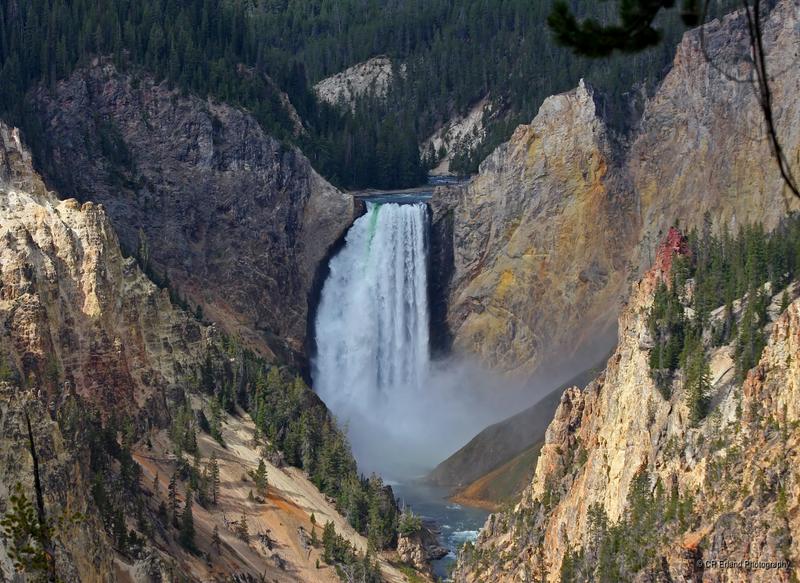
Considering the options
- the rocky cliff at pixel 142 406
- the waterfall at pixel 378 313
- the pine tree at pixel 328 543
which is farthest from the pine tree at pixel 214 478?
the waterfall at pixel 378 313

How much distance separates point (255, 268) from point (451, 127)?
185 feet

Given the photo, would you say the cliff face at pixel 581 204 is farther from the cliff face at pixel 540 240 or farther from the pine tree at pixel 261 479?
the pine tree at pixel 261 479

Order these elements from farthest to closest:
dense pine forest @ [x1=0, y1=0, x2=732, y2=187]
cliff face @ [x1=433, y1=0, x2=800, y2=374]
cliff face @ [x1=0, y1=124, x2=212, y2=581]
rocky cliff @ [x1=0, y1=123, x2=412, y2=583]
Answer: dense pine forest @ [x1=0, y1=0, x2=732, y2=187] < cliff face @ [x1=433, y1=0, x2=800, y2=374] < cliff face @ [x1=0, y1=124, x2=212, y2=581] < rocky cliff @ [x1=0, y1=123, x2=412, y2=583]

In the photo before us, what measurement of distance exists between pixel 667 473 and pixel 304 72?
9793cm

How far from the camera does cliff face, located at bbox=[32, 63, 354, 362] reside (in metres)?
127

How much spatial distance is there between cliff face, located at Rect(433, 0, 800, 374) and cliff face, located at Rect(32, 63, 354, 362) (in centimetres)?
1570

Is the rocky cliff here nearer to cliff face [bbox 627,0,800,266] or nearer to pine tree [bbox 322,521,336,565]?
pine tree [bbox 322,521,336,565]

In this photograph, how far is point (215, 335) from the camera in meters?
111

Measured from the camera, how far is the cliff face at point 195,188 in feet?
417

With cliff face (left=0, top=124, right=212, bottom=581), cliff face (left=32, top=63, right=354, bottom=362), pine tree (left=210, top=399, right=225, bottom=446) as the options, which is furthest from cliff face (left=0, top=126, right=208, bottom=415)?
cliff face (left=32, top=63, right=354, bottom=362)

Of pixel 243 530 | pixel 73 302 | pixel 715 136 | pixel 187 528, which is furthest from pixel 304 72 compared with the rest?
pixel 187 528

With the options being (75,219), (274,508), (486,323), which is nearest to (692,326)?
(274,508)

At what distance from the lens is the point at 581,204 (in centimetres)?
13775

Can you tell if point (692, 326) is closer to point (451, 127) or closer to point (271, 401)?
point (271, 401)
